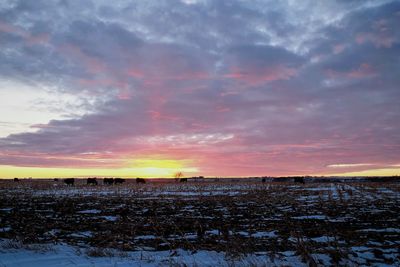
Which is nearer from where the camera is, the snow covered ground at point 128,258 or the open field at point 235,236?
the snow covered ground at point 128,258

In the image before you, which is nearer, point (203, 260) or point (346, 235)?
point (203, 260)

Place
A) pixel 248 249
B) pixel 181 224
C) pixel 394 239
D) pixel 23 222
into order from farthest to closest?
pixel 23 222
pixel 181 224
pixel 394 239
pixel 248 249

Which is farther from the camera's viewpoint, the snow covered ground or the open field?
the open field

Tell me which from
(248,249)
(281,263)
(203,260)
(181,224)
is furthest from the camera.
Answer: (181,224)

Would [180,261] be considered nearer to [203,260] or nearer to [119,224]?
[203,260]

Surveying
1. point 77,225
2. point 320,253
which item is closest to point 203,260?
point 320,253

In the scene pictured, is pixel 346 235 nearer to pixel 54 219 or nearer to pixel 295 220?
pixel 295 220

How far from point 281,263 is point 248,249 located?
4.51ft

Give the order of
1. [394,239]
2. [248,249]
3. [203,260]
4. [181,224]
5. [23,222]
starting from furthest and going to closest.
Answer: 1. [23,222]
2. [181,224]
3. [394,239]
4. [248,249]
5. [203,260]

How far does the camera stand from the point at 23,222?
1518cm

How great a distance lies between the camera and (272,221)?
14.5 metres

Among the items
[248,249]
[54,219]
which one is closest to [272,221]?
[248,249]

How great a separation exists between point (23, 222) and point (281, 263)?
Result: 39.7 feet

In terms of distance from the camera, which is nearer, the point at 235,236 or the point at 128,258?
the point at 128,258
